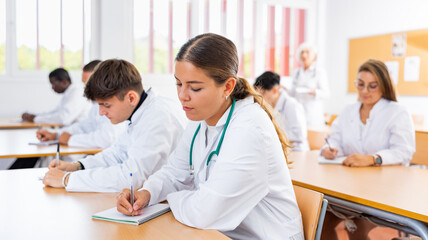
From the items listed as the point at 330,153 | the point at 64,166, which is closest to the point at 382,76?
the point at 330,153

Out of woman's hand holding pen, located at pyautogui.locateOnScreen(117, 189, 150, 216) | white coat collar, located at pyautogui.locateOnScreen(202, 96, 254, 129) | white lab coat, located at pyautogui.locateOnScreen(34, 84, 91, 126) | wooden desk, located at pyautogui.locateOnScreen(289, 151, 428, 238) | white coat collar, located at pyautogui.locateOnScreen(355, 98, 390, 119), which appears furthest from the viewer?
white lab coat, located at pyautogui.locateOnScreen(34, 84, 91, 126)

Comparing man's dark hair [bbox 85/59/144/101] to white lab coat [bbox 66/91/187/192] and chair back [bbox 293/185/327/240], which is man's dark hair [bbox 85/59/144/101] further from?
chair back [bbox 293/185/327/240]

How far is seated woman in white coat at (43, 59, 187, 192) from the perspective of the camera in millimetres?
1668

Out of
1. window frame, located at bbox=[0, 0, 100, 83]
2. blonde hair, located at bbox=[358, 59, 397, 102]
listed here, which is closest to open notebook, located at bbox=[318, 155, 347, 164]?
blonde hair, located at bbox=[358, 59, 397, 102]

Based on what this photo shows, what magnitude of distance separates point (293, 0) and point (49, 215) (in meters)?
6.38

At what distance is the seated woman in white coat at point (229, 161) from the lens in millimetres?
1211

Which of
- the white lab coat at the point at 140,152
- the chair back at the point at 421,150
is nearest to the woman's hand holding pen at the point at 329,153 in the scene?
the white lab coat at the point at 140,152

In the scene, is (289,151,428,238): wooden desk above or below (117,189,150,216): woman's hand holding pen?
below

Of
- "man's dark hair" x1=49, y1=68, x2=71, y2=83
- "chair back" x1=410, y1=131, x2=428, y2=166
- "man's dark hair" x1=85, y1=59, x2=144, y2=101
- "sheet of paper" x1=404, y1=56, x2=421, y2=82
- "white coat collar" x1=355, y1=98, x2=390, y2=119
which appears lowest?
"chair back" x1=410, y1=131, x2=428, y2=166

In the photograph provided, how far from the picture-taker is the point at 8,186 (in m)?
1.63

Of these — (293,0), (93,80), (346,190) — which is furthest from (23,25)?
(346,190)

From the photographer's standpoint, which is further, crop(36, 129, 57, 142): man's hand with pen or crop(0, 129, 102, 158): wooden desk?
crop(36, 129, 57, 142): man's hand with pen

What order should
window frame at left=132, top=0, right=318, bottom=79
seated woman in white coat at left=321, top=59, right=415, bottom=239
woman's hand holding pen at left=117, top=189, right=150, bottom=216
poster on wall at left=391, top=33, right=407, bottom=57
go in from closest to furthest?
woman's hand holding pen at left=117, top=189, right=150, bottom=216, seated woman in white coat at left=321, top=59, right=415, bottom=239, window frame at left=132, top=0, right=318, bottom=79, poster on wall at left=391, top=33, right=407, bottom=57

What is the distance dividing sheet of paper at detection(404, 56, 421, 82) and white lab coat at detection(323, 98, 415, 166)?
12.4 feet
